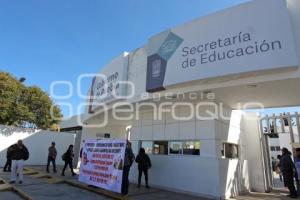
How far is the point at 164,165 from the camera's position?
1078 centimetres

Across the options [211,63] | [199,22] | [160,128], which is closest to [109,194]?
[160,128]

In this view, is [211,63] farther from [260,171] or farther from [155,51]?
[260,171]

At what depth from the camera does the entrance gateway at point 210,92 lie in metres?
6.93

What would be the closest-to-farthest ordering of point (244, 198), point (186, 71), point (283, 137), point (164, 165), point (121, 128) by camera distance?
point (186, 71) < point (244, 198) < point (164, 165) < point (121, 128) < point (283, 137)

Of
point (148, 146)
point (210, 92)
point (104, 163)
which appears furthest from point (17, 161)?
point (210, 92)

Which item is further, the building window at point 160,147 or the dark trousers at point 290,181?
the building window at point 160,147

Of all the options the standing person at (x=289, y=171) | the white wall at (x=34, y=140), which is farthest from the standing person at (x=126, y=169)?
the white wall at (x=34, y=140)

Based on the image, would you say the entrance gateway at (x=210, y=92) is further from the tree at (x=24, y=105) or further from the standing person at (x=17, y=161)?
the tree at (x=24, y=105)

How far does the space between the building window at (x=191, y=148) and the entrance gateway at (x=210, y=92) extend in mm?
43

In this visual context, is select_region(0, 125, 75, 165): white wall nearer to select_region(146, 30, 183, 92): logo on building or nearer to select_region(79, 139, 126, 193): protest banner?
select_region(79, 139, 126, 193): protest banner

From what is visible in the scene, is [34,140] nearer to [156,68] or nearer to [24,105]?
[24,105]

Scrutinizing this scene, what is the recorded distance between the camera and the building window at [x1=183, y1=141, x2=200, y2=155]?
9.83 m

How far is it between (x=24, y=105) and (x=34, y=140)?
4.19 m

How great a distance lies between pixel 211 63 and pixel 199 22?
1720 millimetres
